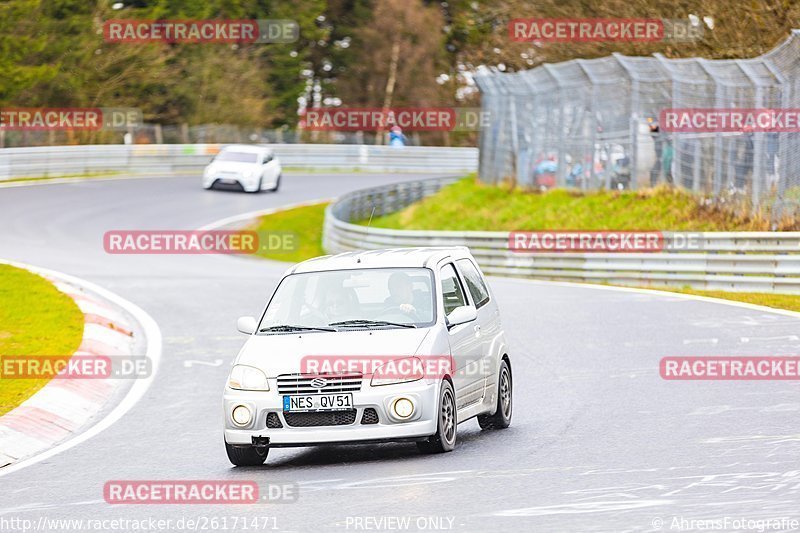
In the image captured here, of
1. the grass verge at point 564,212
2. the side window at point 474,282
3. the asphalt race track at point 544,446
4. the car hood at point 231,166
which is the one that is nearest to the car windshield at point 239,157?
the car hood at point 231,166

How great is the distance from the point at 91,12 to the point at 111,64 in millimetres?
2710

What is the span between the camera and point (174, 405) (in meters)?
13.6

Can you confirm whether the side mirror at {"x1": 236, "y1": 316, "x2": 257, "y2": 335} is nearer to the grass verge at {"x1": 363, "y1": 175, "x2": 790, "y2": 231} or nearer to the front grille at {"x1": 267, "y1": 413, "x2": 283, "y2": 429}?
the front grille at {"x1": 267, "y1": 413, "x2": 283, "y2": 429}

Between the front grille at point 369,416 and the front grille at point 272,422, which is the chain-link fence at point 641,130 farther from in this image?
the front grille at point 272,422

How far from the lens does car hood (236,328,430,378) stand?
1009 centimetres

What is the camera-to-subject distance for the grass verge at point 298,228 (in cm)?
3503

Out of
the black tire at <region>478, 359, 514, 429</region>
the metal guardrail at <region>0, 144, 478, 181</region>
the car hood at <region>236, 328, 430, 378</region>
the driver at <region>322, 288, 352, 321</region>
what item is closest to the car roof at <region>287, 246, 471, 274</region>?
the driver at <region>322, 288, 352, 321</region>

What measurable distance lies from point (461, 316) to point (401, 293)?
0.54 m

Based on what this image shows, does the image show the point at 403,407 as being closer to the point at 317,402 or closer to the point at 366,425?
the point at 366,425

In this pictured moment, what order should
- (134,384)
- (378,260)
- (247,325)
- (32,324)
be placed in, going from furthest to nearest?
1. (32,324)
2. (134,384)
3. (378,260)
4. (247,325)

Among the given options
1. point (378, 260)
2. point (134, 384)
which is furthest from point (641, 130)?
point (378, 260)

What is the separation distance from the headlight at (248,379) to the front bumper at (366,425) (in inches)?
2.6

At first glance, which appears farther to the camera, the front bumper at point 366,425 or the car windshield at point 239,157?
the car windshield at point 239,157

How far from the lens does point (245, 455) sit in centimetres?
1031
